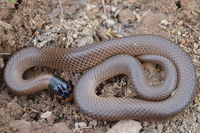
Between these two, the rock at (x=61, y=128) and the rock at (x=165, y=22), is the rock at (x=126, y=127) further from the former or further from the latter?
the rock at (x=165, y=22)

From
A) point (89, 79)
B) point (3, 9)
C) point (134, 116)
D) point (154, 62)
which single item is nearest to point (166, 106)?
point (134, 116)

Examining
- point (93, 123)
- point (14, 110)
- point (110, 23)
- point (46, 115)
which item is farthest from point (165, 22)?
point (14, 110)

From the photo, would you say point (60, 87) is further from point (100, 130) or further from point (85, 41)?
point (100, 130)

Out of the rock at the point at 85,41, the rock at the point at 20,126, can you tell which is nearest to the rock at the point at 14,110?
the rock at the point at 20,126

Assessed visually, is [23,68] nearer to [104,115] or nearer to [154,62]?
[104,115]

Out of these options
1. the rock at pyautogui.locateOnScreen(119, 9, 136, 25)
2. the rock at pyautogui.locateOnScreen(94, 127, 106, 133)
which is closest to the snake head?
the rock at pyautogui.locateOnScreen(94, 127, 106, 133)
